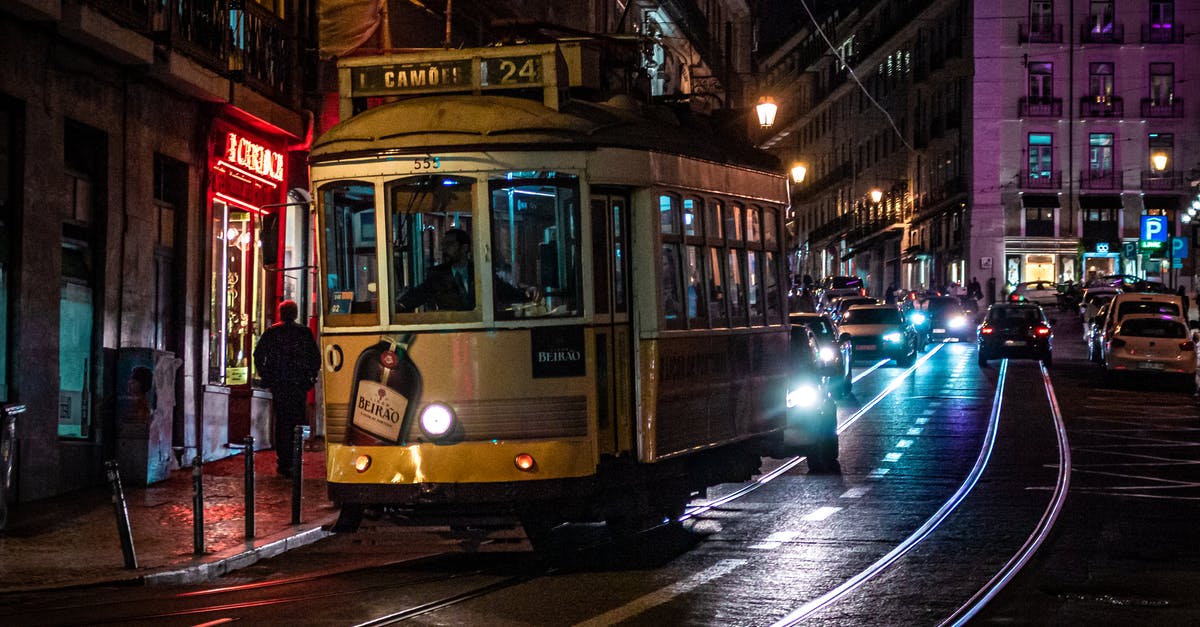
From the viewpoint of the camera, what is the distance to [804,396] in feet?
53.3

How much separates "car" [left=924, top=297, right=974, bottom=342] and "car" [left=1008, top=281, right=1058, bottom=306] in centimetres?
815

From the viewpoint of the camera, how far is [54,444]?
50.5ft

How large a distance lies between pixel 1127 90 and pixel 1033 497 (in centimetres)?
6389

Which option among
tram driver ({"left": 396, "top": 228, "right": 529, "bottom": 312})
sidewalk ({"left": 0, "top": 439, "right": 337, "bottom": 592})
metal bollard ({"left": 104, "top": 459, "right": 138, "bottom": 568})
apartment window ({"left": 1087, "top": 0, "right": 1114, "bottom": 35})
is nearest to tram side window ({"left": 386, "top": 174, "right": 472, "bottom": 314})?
tram driver ({"left": 396, "top": 228, "right": 529, "bottom": 312})

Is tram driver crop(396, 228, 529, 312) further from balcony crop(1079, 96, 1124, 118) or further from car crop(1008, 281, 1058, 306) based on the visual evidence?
balcony crop(1079, 96, 1124, 118)

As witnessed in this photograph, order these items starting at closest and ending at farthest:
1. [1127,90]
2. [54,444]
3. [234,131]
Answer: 1. [54,444]
2. [234,131]
3. [1127,90]

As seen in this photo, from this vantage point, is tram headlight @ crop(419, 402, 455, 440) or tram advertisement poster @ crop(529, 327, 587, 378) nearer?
tram headlight @ crop(419, 402, 455, 440)

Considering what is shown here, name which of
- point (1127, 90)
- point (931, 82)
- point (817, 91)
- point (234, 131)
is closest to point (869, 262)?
point (817, 91)

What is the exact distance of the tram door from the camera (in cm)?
1101

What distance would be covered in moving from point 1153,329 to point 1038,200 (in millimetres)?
42386

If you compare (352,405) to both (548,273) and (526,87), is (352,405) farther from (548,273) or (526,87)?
(526,87)

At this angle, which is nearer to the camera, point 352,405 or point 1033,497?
point 352,405

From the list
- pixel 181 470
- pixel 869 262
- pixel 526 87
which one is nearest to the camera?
pixel 526 87

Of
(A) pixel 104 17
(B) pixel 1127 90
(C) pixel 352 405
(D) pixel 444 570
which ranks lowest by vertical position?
(D) pixel 444 570
